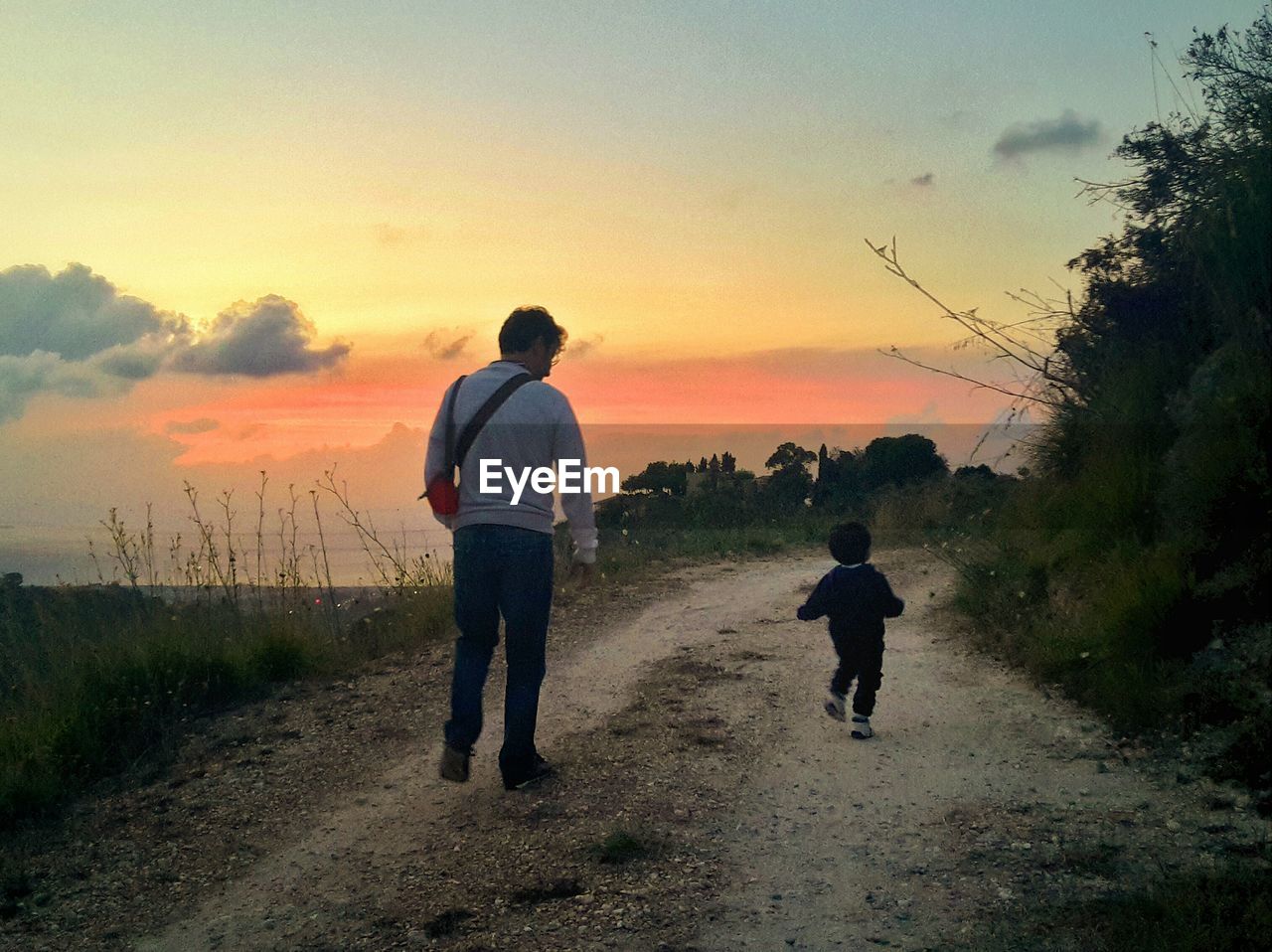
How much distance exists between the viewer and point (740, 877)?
160 inches

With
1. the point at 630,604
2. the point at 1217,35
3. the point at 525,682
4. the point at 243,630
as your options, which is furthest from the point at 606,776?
the point at 1217,35

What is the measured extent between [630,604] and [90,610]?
499cm

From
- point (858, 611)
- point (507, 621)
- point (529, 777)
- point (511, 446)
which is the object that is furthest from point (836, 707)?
point (511, 446)

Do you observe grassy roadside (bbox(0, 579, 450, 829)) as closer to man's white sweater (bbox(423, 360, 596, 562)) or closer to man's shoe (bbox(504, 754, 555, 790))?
man's shoe (bbox(504, 754, 555, 790))

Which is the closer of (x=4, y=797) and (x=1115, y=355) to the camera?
(x=4, y=797)

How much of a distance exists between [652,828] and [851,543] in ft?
7.20

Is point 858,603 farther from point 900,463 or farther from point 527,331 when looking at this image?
point 900,463

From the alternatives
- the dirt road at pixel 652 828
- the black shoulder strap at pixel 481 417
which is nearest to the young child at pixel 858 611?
the dirt road at pixel 652 828

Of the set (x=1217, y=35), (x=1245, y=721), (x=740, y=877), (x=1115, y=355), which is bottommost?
(x=740, y=877)

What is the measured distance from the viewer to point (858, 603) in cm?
584

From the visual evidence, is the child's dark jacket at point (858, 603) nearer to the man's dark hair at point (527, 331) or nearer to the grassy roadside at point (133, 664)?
the man's dark hair at point (527, 331)

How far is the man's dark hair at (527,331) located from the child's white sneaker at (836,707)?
279 cm

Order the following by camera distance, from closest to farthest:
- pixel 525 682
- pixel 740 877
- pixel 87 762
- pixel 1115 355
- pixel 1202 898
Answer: pixel 1202 898
pixel 740 877
pixel 525 682
pixel 87 762
pixel 1115 355

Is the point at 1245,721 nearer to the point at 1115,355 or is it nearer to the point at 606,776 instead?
the point at 606,776
